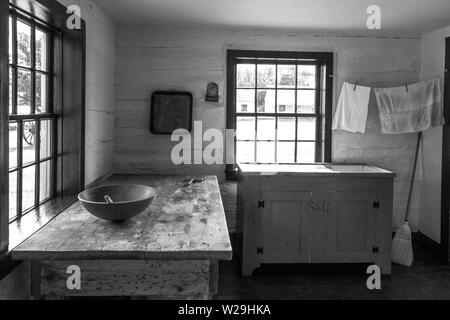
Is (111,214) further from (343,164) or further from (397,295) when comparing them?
(343,164)

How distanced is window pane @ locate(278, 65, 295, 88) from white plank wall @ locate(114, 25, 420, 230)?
22 cm

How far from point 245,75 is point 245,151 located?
83 centimetres

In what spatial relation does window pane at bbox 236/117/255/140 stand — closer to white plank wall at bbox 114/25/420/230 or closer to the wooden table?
white plank wall at bbox 114/25/420/230

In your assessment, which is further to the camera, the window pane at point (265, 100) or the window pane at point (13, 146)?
the window pane at point (265, 100)

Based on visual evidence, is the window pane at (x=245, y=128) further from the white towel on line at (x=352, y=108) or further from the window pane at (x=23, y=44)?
the window pane at (x=23, y=44)

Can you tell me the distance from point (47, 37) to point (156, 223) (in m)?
1.50

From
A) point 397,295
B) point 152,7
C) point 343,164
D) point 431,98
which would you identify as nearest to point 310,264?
point 397,295

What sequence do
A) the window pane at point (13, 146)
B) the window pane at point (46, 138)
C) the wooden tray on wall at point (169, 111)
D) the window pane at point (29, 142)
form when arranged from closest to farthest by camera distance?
the window pane at point (13, 146) → the window pane at point (29, 142) → the window pane at point (46, 138) → the wooden tray on wall at point (169, 111)

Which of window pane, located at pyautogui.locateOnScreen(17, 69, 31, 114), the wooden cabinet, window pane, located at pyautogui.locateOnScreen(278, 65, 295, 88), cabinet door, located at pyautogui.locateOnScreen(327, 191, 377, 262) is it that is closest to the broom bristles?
the wooden cabinet

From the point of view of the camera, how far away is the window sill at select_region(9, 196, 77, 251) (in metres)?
2.25

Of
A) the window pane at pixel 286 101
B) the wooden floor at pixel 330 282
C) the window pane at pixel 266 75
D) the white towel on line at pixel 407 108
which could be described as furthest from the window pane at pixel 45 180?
the white towel on line at pixel 407 108

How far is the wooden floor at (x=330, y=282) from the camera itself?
3736mm

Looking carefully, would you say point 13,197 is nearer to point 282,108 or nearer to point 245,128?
point 245,128

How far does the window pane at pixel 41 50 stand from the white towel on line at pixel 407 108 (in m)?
3.34
